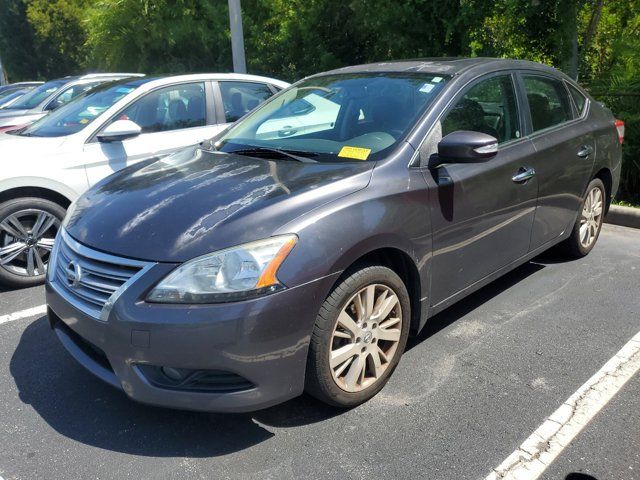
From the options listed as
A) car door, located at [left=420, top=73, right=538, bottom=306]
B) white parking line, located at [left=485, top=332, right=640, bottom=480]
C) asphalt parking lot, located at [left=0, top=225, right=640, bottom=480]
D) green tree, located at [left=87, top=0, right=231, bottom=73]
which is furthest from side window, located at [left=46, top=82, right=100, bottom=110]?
white parking line, located at [left=485, top=332, right=640, bottom=480]

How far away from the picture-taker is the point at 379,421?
275 centimetres

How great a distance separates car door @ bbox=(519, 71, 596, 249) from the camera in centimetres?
390

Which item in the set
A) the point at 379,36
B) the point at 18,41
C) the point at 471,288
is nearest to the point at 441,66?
the point at 471,288

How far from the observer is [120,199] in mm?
2959

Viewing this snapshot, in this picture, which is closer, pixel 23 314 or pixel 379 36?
pixel 23 314

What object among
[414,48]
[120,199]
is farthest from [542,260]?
[414,48]

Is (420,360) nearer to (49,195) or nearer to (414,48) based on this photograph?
(49,195)

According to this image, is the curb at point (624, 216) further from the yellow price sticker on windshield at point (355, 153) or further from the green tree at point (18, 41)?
the green tree at point (18, 41)

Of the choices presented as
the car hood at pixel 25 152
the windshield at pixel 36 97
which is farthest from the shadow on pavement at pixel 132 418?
the windshield at pixel 36 97

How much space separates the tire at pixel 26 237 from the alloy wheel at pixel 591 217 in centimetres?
422

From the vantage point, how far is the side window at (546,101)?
395 centimetres

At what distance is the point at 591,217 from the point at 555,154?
1.15 m

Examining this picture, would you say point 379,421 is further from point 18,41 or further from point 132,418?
point 18,41

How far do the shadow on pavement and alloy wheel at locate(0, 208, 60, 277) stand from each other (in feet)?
4.54
